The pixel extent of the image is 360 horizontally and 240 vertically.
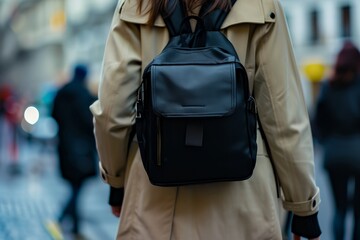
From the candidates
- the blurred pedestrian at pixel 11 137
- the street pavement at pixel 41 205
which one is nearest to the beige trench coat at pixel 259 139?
the street pavement at pixel 41 205

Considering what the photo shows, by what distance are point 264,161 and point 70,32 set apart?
5754 centimetres

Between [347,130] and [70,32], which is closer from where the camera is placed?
[347,130]

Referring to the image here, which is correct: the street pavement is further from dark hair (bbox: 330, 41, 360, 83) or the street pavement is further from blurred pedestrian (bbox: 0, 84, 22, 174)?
dark hair (bbox: 330, 41, 360, 83)

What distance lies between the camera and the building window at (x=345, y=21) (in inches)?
1128

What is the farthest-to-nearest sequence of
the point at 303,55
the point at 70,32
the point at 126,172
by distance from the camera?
1. the point at 70,32
2. the point at 303,55
3. the point at 126,172

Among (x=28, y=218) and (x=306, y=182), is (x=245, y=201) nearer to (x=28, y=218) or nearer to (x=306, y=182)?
(x=306, y=182)

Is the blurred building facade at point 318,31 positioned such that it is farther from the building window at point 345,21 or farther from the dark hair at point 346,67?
the dark hair at point 346,67

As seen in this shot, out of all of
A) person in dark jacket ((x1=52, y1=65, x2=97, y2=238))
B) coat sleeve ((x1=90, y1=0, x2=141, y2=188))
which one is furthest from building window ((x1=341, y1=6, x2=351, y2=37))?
coat sleeve ((x1=90, y1=0, x2=141, y2=188))

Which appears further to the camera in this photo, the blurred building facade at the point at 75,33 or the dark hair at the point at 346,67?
the blurred building facade at the point at 75,33

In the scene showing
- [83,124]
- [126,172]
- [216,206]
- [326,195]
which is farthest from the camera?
[326,195]

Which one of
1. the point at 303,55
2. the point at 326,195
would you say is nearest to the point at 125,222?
the point at 326,195

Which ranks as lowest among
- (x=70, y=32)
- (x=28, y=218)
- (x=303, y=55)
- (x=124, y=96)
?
(x=70, y=32)

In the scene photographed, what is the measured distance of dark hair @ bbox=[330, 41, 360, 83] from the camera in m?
5.30

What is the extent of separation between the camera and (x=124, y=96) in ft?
7.91
